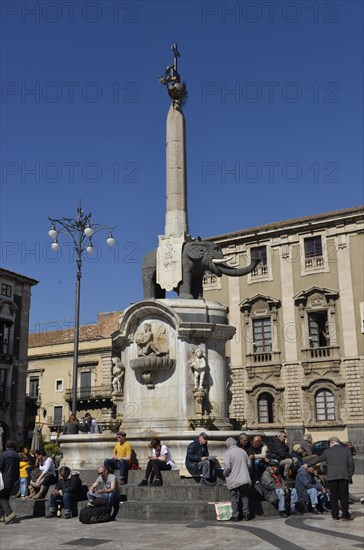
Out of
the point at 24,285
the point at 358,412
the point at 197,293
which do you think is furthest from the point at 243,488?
the point at 24,285

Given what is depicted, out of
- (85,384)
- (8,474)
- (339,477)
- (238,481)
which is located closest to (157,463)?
(238,481)

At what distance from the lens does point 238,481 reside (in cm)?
1005

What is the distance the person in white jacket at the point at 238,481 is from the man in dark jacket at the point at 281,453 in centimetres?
189

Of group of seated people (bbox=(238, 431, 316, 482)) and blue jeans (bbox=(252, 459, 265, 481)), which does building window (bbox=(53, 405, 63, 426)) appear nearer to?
group of seated people (bbox=(238, 431, 316, 482))

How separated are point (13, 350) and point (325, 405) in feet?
68.6

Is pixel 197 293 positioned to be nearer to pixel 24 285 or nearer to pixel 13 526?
pixel 13 526

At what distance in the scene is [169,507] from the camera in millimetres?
10383

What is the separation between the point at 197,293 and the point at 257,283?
26.8 m

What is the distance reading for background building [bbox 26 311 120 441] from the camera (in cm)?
4866

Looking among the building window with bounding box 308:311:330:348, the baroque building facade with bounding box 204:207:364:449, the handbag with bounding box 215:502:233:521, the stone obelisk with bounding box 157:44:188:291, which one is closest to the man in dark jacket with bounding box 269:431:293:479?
the handbag with bounding box 215:502:233:521

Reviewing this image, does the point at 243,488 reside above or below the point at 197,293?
below

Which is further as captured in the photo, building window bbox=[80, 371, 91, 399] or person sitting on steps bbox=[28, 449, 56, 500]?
building window bbox=[80, 371, 91, 399]

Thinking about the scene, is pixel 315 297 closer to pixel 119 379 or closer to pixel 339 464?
pixel 119 379

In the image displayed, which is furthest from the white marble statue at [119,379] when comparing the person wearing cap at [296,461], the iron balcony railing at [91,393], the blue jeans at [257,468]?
the iron balcony railing at [91,393]
